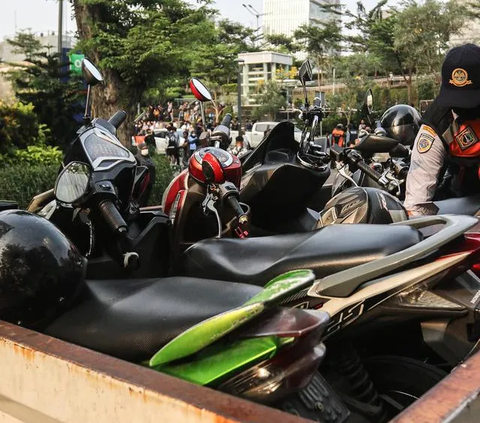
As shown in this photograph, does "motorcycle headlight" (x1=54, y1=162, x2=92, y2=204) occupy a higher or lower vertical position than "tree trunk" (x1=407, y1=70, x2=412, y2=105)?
lower

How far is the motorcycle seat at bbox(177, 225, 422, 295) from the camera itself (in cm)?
198

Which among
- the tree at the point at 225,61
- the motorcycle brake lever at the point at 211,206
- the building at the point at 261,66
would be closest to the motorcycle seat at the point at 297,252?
the motorcycle brake lever at the point at 211,206

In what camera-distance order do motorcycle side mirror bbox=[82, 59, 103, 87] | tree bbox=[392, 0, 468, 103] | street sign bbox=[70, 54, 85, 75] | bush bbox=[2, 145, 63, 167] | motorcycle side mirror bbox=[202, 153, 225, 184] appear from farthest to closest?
tree bbox=[392, 0, 468, 103], street sign bbox=[70, 54, 85, 75], bush bbox=[2, 145, 63, 167], motorcycle side mirror bbox=[82, 59, 103, 87], motorcycle side mirror bbox=[202, 153, 225, 184]

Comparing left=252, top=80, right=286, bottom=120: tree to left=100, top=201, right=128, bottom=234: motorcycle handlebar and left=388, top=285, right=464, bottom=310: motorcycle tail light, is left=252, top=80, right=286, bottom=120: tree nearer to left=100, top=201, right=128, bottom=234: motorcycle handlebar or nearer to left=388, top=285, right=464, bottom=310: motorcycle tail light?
left=100, top=201, right=128, bottom=234: motorcycle handlebar

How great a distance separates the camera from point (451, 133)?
3.46 m

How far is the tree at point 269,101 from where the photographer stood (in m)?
52.5

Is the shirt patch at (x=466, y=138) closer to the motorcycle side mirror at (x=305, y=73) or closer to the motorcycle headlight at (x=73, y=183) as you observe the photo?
the motorcycle side mirror at (x=305, y=73)

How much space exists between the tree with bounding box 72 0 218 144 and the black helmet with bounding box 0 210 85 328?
9.94 m

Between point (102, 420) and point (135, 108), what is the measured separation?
39.7ft

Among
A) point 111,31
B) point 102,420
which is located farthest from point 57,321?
point 111,31

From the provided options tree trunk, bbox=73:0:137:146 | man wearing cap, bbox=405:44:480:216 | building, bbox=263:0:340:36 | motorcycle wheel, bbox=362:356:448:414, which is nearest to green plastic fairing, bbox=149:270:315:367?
motorcycle wheel, bbox=362:356:448:414

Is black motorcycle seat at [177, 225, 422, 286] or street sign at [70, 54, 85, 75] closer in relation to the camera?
black motorcycle seat at [177, 225, 422, 286]

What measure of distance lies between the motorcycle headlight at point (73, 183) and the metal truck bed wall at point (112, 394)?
694mm

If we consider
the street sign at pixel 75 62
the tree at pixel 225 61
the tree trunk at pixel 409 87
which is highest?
the tree at pixel 225 61
